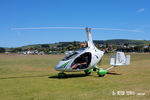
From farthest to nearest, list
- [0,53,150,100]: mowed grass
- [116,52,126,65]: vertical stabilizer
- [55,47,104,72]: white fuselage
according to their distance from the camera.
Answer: [116,52,126,65]: vertical stabilizer → [55,47,104,72]: white fuselage → [0,53,150,100]: mowed grass

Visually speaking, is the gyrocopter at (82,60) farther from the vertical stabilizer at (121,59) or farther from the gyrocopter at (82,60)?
the vertical stabilizer at (121,59)

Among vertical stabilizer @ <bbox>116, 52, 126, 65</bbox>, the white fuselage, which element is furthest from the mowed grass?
vertical stabilizer @ <bbox>116, 52, 126, 65</bbox>

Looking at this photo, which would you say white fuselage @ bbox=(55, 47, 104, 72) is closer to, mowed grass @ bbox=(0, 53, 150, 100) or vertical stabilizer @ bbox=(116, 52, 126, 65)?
mowed grass @ bbox=(0, 53, 150, 100)

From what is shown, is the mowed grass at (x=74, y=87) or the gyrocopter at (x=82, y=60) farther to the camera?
the gyrocopter at (x=82, y=60)

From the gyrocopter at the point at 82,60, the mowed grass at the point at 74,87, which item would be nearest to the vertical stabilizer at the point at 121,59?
the mowed grass at the point at 74,87

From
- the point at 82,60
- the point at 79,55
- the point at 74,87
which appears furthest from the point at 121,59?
the point at 74,87

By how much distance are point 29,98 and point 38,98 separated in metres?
0.45

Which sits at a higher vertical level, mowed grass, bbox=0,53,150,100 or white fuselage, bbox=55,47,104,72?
white fuselage, bbox=55,47,104,72

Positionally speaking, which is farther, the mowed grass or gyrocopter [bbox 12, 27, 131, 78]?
gyrocopter [bbox 12, 27, 131, 78]

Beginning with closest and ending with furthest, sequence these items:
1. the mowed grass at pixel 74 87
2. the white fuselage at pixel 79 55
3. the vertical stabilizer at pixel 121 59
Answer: the mowed grass at pixel 74 87 < the white fuselage at pixel 79 55 < the vertical stabilizer at pixel 121 59

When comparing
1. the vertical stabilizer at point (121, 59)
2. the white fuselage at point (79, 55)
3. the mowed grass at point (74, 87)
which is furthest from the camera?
the vertical stabilizer at point (121, 59)

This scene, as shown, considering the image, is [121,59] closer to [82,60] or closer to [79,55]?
[82,60]

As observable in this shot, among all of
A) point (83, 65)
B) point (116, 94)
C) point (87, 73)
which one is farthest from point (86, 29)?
point (116, 94)

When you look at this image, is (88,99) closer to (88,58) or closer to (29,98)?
(29,98)
